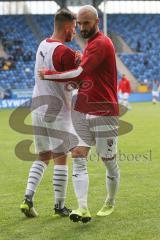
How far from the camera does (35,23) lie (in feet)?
166

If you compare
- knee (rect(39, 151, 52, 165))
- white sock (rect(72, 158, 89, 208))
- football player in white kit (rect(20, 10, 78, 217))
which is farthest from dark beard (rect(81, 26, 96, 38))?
knee (rect(39, 151, 52, 165))

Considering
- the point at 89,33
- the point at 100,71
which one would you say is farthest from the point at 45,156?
the point at 89,33

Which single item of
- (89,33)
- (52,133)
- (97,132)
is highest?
(89,33)

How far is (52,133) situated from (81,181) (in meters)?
0.83

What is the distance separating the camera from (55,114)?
22.1 feet

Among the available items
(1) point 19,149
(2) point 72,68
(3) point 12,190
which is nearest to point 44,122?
(2) point 72,68

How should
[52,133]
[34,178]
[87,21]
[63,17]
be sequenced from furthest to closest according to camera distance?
[34,178]
[52,133]
[63,17]
[87,21]

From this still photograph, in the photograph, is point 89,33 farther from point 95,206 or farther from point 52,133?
point 95,206

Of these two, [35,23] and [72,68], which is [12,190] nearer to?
[72,68]

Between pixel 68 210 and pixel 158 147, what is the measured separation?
23.4 ft

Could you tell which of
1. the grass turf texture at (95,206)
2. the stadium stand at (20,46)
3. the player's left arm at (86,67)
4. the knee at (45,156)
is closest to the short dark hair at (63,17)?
the player's left arm at (86,67)

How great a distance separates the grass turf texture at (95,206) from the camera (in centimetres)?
594

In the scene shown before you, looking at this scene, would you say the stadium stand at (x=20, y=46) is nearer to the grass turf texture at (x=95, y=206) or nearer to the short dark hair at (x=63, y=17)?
the grass turf texture at (x=95, y=206)

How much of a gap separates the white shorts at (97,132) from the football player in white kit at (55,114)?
31 centimetres
